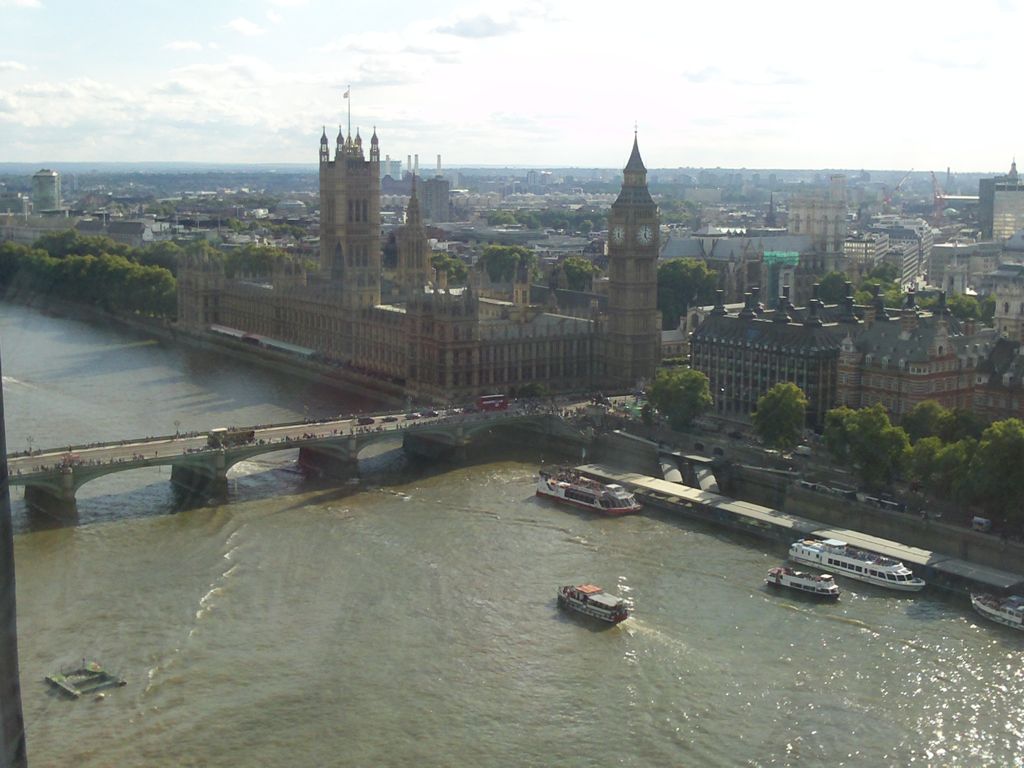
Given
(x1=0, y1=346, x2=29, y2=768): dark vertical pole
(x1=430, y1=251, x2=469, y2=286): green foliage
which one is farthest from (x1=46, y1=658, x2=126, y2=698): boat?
(x1=430, y1=251, x2=469, y2=286): green foliage

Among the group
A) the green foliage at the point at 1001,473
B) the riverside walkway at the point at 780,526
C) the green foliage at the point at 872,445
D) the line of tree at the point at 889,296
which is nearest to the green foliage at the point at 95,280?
the line of tree at the point at 889,296

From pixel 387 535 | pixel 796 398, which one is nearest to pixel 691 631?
pixel 387 535

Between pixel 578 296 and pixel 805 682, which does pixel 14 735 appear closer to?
pixel 805 682

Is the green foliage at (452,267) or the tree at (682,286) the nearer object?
the tree at (682,286)

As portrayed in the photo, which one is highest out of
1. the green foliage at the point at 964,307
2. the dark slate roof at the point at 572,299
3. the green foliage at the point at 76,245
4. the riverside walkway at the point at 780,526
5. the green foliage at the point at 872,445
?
the green foliage at the point at 76,245

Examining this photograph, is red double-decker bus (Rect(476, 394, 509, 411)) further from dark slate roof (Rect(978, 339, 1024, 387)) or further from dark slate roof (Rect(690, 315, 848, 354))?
dark slate roof (Rect(978, 339, 1024, 387))

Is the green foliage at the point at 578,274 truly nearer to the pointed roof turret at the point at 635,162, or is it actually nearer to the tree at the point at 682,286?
the tree at the point at 682,286
